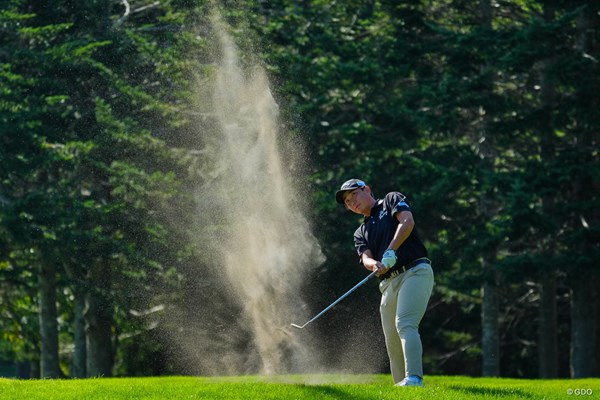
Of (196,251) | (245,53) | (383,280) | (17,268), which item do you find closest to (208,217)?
(196,251)

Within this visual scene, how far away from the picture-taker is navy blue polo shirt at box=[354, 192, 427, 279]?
11102 millimetres

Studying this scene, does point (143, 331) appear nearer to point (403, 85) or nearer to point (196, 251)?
point (196, 251)

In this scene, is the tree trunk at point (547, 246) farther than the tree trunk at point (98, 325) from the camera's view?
Yes

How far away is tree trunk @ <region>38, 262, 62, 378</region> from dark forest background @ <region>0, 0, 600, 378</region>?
5 cm

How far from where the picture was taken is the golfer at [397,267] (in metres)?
10.9

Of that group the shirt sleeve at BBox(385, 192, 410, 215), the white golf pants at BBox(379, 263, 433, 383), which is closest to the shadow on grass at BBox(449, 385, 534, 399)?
the white golf pants at BBox(379, 263, 433, 383)

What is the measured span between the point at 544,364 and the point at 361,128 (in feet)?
23.9

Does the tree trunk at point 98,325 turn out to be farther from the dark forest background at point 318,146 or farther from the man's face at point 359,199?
the man's face at point 359,199

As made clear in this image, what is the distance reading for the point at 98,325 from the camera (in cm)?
2847

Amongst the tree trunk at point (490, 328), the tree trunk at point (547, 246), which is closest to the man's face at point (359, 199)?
the tree trunk at point (547, 246)

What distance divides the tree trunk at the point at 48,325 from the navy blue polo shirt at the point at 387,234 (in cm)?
1805

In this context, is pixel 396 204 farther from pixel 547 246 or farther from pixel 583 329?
pixel 547 246

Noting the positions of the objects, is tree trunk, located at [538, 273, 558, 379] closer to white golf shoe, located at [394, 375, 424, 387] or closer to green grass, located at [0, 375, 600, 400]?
green grass, located at [0, 375, 600, 400]

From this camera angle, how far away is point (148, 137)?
84.6 feet
